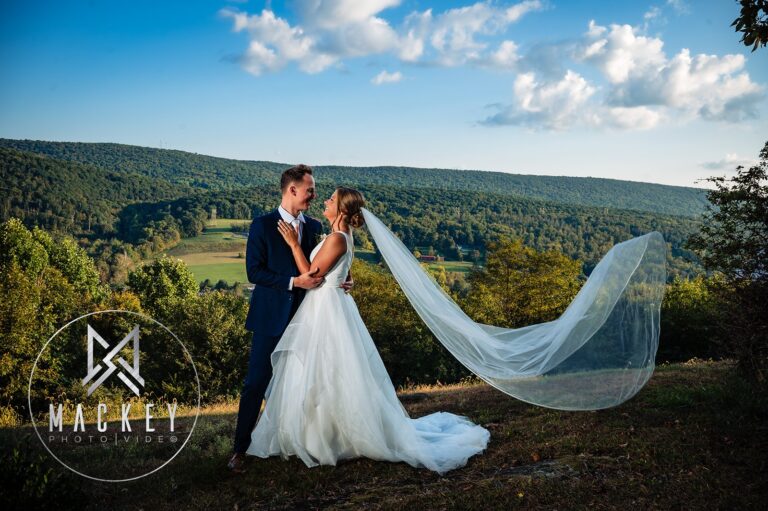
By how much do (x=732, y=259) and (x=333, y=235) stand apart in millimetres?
7160

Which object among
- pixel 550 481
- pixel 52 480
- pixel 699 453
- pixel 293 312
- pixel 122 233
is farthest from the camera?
pixel 122 233

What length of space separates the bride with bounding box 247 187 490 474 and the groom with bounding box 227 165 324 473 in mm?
119

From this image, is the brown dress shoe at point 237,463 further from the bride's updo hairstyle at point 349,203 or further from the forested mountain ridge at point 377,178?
the forested mountain ridge at point 377,178

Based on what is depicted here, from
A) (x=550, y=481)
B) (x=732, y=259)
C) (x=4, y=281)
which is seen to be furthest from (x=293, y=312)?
(x=4, y=281)

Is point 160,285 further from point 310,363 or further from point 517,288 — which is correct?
point 310,363

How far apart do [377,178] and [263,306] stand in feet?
420

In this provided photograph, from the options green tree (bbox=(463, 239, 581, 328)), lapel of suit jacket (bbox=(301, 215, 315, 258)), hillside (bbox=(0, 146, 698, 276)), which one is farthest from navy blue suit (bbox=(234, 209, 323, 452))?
hillside (bbox=(0, 146, 698, 276))

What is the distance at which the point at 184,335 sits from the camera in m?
33.5

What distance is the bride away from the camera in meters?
5.29

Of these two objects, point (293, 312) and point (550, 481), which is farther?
point (293, 312)

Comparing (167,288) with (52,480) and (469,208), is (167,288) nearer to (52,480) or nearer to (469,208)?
(52,480)

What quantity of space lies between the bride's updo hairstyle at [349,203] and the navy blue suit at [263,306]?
26.5 inches

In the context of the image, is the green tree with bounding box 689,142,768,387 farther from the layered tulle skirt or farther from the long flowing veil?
the layered tulle skirt

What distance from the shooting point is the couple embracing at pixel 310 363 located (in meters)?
5.30
